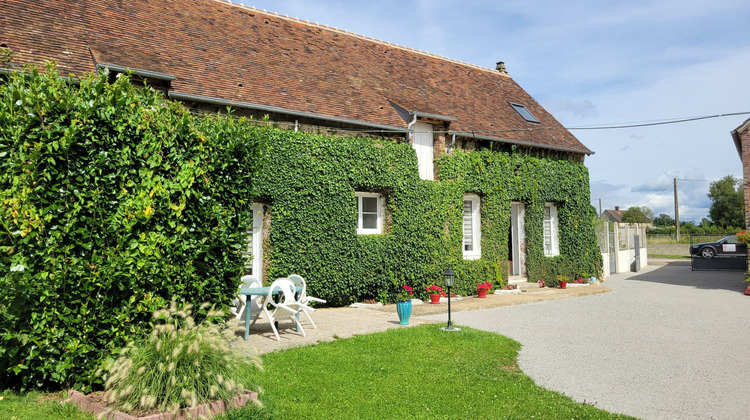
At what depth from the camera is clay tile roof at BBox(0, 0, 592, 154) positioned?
10086 mm

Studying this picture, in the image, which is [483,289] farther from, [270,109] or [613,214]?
[613,214]

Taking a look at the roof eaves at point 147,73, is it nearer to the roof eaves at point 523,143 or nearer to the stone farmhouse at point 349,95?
the stone farmhouse at point 349,95

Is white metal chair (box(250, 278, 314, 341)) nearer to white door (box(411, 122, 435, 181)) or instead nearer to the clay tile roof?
the clay tile roof

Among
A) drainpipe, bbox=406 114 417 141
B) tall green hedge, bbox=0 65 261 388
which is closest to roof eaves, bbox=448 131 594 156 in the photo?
drainpipe, bbox=406 114 417 141

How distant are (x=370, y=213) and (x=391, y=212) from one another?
55 centimetres

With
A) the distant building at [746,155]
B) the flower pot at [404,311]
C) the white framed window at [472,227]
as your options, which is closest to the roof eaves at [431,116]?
the white framed window at [472,227]

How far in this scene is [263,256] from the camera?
10.6 meters

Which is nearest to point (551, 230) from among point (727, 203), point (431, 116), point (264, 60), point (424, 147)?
point (424, 147)

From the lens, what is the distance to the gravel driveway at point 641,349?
17.0 ft

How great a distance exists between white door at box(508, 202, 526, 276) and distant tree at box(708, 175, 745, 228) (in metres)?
44.6

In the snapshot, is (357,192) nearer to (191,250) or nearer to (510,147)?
(510,147)

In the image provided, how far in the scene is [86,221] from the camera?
15.8ft

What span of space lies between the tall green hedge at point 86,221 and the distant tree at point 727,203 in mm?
57387

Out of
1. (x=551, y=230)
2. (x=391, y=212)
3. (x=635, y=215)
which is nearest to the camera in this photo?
(x=391, y=212)
